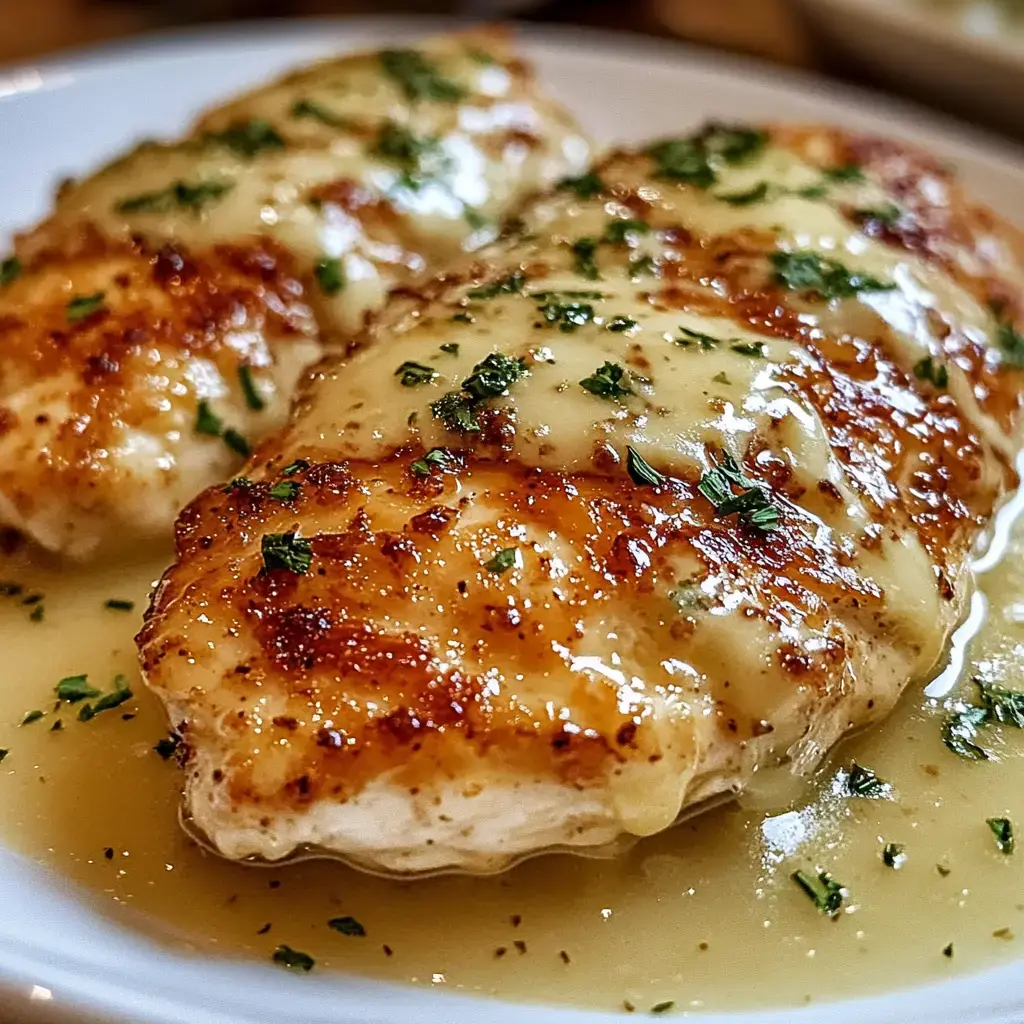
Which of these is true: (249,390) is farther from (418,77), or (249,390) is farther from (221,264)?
(418,77)

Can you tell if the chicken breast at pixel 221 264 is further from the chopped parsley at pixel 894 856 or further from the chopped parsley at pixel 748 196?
the chopped parsley at pixel 894 856

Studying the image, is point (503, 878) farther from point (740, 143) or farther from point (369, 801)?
Answer: point (740, 143)

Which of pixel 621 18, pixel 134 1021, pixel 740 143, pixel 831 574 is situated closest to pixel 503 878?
pixel 134 1021

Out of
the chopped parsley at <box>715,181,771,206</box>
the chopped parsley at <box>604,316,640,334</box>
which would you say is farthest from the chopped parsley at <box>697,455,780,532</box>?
the chopped parsley at <box>715,181,771,206</box>

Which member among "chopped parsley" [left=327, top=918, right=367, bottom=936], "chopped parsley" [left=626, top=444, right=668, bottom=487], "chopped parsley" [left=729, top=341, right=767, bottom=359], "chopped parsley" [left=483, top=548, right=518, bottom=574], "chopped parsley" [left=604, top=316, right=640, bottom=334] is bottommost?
"chopped parsley" [left=327, top=918, right=367, bottom=936]

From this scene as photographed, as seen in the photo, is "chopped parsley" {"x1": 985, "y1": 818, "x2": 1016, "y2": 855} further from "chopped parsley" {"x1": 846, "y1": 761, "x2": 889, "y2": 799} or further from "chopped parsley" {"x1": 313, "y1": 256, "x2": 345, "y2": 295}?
"chopped parsley" {"x1": 313, "y1": 256, "x2": 345, "y2": 295}

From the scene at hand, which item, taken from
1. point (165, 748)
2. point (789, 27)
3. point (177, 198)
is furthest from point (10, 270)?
point (789, 27)

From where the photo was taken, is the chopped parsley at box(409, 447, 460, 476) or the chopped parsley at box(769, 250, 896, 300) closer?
the chopped parsley at box(409, 447, 460, 476)
